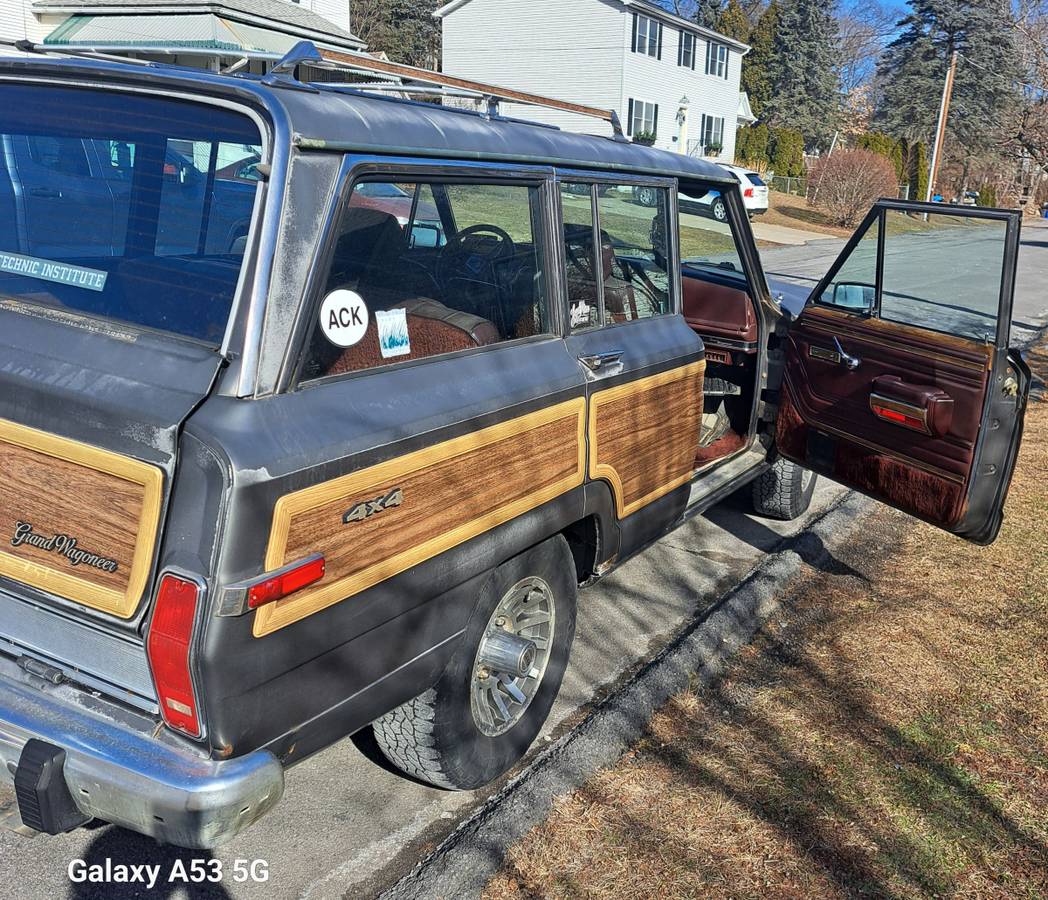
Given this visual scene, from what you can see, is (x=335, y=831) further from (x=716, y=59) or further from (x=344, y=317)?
(x=716, y=59)

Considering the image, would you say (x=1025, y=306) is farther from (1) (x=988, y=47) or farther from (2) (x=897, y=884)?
(1) (x=988, y=47)

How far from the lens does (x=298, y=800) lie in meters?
3.33

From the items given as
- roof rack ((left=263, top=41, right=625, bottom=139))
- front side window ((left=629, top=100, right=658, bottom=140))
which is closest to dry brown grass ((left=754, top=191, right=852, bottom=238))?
front side window ((left=629, top=100, right=658, bottom=140))

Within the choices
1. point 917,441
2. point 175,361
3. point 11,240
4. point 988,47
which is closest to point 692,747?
point 917,441

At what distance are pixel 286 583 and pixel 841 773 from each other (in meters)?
2.25

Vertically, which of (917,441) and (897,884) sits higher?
(917,441)

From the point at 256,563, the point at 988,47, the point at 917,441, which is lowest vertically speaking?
the point at 917,441

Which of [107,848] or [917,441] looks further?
[917,441]

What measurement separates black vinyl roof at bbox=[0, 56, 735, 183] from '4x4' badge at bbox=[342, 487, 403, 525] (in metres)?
0.89

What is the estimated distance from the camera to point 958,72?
61.3 meters

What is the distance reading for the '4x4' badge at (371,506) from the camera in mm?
2482

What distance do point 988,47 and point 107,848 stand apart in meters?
67.9

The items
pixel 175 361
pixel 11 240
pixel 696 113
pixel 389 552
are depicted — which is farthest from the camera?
pixel 696 113

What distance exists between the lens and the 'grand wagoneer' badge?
2363 millimetres
